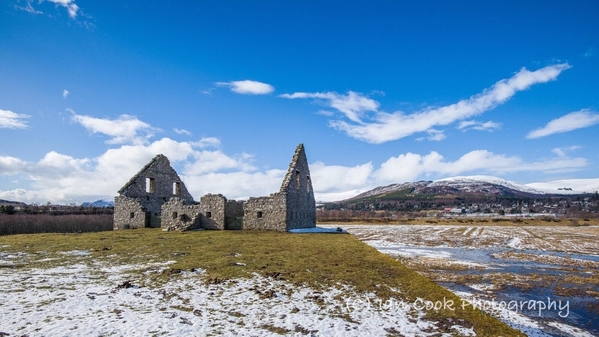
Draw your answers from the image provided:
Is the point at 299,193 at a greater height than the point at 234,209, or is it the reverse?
the point at 299,193

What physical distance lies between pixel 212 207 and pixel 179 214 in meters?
3.70

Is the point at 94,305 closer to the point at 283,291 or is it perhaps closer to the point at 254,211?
the point at 283,291

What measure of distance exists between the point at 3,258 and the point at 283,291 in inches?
505

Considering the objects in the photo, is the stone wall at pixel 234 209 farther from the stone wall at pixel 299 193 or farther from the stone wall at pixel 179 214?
the stone wall at pixel 299 193

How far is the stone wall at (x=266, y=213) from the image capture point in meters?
29.0

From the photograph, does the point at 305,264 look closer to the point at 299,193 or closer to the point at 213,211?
the point at 299,193

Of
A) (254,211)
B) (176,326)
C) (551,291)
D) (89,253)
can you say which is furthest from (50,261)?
(551,291)

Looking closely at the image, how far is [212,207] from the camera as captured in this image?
3094 cm

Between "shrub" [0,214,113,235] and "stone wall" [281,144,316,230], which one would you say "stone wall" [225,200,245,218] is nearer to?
"stone wall" [281,144,316,230]

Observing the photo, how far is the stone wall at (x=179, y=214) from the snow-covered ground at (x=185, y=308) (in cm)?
1917

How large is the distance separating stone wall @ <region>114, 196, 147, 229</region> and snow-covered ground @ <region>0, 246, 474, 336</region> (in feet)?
78.2


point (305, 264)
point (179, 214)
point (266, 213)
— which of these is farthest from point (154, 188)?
point (305, 264)

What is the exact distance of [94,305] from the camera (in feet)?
26.7

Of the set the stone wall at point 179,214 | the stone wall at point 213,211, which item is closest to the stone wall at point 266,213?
the stone wall at point 213,211
